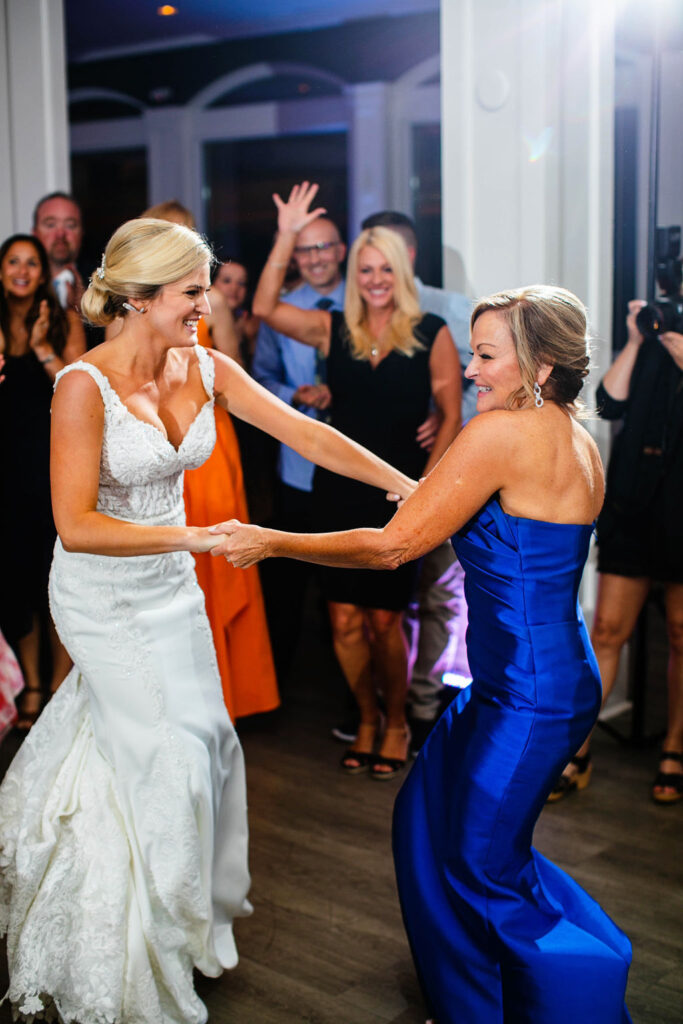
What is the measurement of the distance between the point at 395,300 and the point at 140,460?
165 centimetres

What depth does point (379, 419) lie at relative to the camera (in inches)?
141

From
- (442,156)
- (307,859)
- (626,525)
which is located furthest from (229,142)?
(307,859)

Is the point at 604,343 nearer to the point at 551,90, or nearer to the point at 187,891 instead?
the point at 551,90

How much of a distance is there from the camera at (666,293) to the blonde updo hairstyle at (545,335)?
4.80 feet

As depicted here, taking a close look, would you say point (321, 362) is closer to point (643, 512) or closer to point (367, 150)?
point (643, 512)

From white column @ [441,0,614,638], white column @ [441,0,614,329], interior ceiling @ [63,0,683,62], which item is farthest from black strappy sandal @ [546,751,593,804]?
interior ceiling @ [63,0,683,62]

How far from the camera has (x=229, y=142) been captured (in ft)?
23.9

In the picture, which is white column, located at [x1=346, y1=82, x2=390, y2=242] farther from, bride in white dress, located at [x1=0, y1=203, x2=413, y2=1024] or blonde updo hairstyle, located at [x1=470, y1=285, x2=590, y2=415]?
blonde updo hairstyle, located at [x1=470, y1=285, x2=590, y2=415]

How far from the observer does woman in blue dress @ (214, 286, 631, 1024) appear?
75.4 inches

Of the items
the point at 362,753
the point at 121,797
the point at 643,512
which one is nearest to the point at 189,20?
the point at 643,512

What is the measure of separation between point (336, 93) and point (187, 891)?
17.8 feet

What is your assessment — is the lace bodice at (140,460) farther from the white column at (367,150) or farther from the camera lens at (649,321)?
the white column at (367,150)

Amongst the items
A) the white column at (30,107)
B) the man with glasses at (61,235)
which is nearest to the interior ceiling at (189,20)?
the white column at (30,107)

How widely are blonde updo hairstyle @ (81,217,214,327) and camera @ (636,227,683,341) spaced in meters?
1.69
